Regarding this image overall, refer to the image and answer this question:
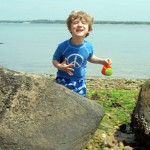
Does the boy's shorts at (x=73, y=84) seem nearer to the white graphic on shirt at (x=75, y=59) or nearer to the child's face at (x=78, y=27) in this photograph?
the white graphic on shirt at (x=75, y=59)

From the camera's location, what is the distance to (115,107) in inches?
333

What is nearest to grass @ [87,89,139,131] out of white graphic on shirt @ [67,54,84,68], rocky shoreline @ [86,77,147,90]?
white graphic on shirt @ [67,54,84,68]

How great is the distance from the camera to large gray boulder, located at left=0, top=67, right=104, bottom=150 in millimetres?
4723

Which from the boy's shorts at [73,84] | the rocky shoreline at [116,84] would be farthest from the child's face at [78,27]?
the rocky shoreline at [116,84]

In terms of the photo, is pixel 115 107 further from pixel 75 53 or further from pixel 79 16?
pixel 79 16

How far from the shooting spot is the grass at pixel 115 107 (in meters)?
7.26

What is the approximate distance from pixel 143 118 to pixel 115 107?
253 centimetres

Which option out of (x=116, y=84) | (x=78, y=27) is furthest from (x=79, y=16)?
(x=116, y=84)

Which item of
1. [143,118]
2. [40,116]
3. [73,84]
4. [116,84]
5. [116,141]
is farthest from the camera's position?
[116,84]

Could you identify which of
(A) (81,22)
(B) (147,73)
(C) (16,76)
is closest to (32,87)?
(C) (16,76)

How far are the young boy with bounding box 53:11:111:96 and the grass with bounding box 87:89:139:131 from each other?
1.14 m

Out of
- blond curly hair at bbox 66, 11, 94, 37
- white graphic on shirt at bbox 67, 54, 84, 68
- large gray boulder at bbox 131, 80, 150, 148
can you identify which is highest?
blond curly hair at bbox 66, 11, 94, 37

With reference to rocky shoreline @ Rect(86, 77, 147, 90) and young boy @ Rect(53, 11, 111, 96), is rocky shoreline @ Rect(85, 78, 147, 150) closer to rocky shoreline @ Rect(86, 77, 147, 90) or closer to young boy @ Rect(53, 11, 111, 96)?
young boy @ Rect(53, 11, 111, 96)

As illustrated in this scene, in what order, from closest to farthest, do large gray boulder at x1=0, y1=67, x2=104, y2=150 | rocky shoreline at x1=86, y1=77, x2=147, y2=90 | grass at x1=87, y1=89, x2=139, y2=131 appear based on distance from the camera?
large gray boulder at x1=0, y1=67, x2=104, y2=150 < grass at x1=87, y1=89, x2=139, y2=131 < rocky shoreline at x1=86, y1=77, x2=147, y2=90
